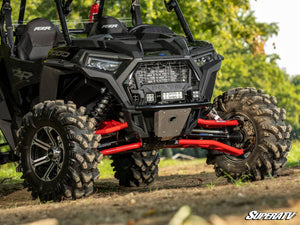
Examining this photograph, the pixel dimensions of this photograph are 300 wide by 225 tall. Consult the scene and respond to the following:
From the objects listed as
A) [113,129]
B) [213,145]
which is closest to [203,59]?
[213,145]

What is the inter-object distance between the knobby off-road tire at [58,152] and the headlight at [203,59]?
4.23 ft

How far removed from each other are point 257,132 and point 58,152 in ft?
7.36

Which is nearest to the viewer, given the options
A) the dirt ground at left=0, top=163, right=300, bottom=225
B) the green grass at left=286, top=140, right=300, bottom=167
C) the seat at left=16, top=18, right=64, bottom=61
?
the dirt ground at left=0, top=163, right=300, bottom=225

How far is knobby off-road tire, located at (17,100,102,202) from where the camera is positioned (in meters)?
5.44

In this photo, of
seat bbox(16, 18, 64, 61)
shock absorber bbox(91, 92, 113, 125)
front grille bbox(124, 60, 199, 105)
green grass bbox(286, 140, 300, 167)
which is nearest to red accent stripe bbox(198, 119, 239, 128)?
front grille bbox(124, 60, 199, 105)

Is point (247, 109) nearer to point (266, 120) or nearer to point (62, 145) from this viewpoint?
point (266, 120)

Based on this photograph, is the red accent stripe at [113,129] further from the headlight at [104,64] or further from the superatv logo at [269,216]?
the superatv logo at [269,216]

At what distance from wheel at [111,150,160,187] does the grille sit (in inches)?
85.9

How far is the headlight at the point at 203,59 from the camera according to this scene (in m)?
5.95

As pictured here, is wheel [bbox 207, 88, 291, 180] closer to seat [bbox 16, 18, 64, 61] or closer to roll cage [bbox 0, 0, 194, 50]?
roll cage [bbox 0, 0, 194, 50]

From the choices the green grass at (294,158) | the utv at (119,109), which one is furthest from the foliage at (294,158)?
the utv at (119,109)

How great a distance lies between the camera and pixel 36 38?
7199mm

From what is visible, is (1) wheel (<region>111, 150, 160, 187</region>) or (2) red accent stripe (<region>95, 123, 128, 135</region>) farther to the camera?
(1) wheel (<region>111, 150, 160, 187</region>)

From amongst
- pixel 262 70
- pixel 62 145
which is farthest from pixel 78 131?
pixel 262 70
